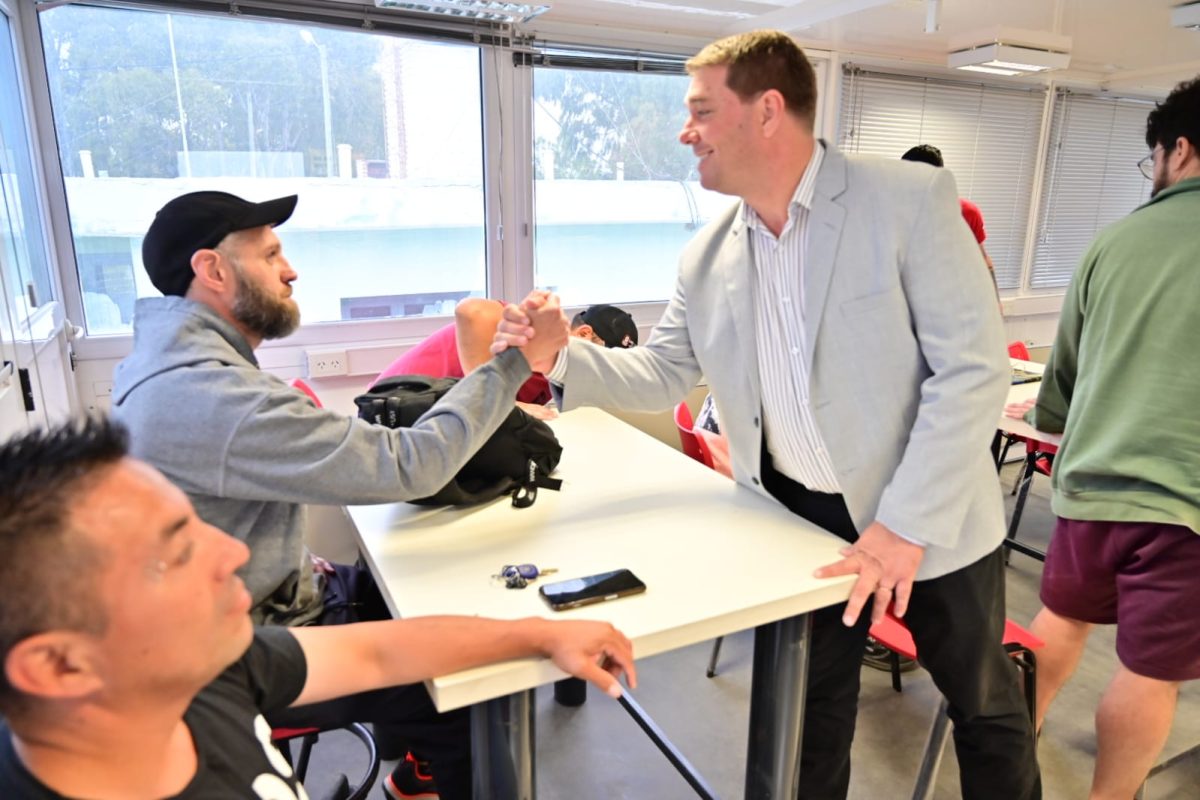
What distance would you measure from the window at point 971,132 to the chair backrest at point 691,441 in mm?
2332

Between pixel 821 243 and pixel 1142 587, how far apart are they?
1126mm

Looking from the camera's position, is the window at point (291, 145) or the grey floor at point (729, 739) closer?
the grey floor at point (729, 739)

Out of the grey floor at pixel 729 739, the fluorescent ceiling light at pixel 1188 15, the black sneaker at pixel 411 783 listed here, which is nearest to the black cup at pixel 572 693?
the grey floor at pixel 729 739

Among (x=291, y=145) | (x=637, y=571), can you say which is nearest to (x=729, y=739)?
(x=637, y=571)

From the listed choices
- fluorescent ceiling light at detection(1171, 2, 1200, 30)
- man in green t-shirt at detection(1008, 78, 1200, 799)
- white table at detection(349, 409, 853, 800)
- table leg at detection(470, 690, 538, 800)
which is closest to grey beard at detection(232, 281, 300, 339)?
white table at detection(349, 409, 853, 800)

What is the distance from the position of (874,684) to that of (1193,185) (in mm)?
1693

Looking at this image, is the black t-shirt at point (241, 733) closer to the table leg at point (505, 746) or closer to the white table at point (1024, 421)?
the table leg at point (505, 746)

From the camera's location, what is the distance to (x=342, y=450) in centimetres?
124

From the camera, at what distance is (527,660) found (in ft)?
3.45

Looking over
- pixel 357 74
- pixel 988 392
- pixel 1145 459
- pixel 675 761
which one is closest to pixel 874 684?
pixel 675 761

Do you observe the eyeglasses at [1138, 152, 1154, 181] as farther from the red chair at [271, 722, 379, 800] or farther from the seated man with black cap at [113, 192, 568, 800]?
the red chair at [271, 722, 379, 800]

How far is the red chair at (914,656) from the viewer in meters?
1.72

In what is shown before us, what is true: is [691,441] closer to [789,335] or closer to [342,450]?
[789,335]

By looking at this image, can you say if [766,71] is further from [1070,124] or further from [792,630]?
[1070,124]
